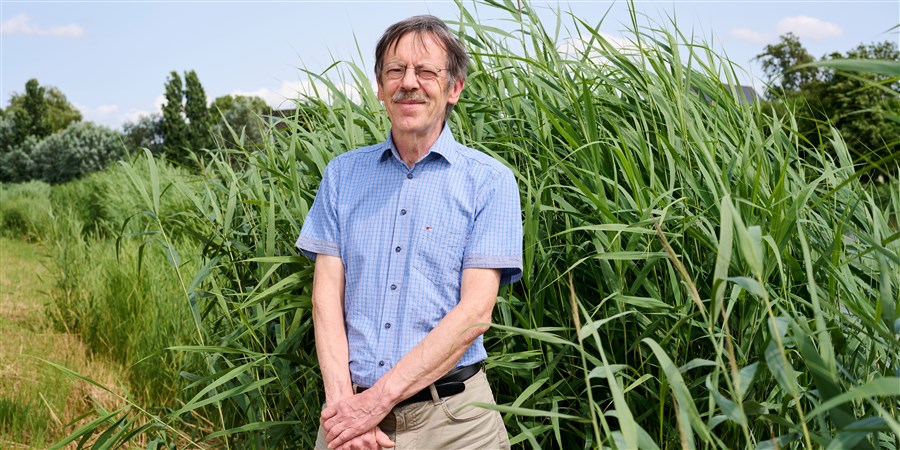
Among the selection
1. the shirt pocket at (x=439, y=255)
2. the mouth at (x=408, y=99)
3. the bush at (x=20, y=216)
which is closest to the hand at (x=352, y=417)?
the shirt pocket at (x=439, y=255)

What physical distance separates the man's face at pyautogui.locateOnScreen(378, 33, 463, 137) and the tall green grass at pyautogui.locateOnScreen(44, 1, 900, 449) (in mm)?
442

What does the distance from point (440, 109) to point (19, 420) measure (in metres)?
3.15

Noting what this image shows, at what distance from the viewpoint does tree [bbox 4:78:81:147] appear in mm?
50781

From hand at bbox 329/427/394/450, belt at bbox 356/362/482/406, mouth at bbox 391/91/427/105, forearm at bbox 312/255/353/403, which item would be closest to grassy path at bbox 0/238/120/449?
forearm at bbox 312/255/353/403

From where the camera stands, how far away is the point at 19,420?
4.01m

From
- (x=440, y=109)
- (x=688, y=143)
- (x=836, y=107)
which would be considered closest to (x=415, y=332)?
(x=440, y=109)

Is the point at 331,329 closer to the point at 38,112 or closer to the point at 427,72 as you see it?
the point at 427,72

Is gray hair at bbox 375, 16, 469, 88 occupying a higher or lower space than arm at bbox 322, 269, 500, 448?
higher

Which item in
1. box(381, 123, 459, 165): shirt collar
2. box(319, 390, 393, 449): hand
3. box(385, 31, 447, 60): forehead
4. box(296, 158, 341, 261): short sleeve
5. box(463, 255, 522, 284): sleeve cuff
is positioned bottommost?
box(319, 390, 393, 449): hand

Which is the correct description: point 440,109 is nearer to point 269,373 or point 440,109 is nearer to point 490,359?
point 490,359

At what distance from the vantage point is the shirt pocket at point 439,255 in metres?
2.04

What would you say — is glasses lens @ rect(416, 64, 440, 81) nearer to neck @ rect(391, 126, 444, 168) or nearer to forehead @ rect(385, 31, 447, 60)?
forehead @ rect(385, 31, 447, 60)

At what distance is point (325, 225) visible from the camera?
220 centimetres

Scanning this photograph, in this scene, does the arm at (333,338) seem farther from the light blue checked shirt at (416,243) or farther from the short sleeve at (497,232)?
the short sleeve at (497,232)
